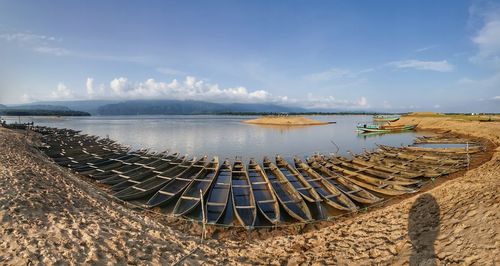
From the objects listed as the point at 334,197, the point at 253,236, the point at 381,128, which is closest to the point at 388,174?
the point at 334,197

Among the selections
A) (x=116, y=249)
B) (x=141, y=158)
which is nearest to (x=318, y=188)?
(x=116, y=249)

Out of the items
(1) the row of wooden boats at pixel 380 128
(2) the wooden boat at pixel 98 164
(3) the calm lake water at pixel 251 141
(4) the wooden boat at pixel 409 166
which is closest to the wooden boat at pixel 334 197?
(4) the wooden boat at pixel 409 166

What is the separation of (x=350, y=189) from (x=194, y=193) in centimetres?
1153

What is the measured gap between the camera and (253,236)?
12.1 meters

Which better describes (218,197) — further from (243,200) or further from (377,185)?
(377,185)

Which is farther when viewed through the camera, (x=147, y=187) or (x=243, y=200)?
(x=147, y=187)

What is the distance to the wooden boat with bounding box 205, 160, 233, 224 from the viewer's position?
14.6m

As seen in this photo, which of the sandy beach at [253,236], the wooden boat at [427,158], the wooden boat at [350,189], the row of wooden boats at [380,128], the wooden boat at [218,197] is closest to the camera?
the sandy beach at [253,236]

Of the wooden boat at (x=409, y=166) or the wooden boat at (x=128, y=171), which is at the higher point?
the wooden boat at (x=409, y=166)

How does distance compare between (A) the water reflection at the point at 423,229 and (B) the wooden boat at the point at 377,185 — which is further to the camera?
(B) the wooden boat at the point at 377,185

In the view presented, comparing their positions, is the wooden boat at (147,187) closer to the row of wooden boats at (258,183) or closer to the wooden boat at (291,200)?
the row of wooden boats at (258,183)

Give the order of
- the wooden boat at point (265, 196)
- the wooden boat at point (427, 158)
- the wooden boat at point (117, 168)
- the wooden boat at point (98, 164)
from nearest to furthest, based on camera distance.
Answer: the wooden boat at point (265, 196) < the wooden boat at point (117, 168) < the wooden boat at point (427, 158) < the wooden boat at point (98, 164)

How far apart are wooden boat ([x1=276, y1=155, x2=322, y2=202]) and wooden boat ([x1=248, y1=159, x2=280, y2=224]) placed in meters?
2.16

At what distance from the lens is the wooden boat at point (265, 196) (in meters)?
14.1
